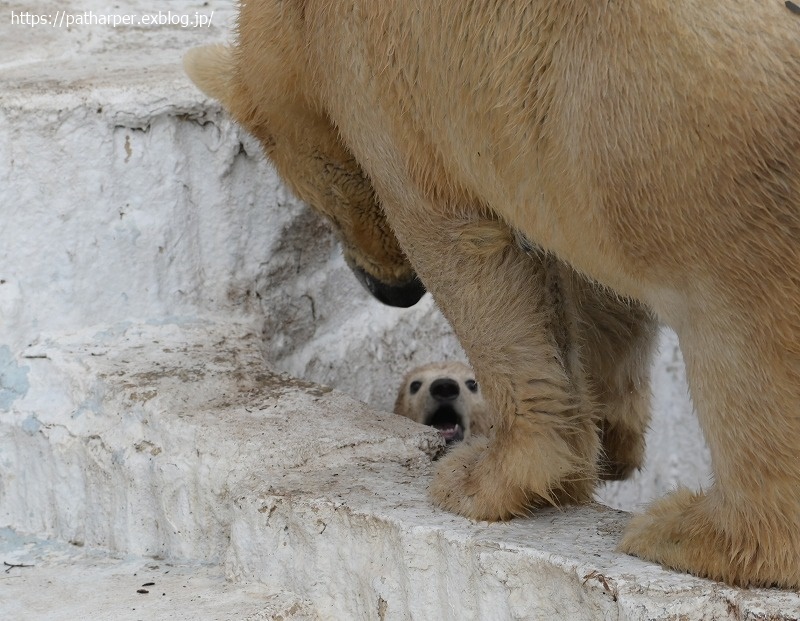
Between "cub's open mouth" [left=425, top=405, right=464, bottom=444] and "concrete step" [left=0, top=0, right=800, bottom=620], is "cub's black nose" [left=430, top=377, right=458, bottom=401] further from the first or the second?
"concrete step" [left=0, top=0, right=800, bottom=620]

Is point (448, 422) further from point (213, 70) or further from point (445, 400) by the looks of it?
point (213, 70)

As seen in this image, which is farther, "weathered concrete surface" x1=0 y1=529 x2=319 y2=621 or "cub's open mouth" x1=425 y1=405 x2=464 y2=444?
"cub's open mouth" x1=425 y1=405 x2=464 y2=444

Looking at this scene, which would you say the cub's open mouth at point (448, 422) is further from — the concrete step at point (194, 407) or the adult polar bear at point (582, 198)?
the adult polar bear at point (582, 198)

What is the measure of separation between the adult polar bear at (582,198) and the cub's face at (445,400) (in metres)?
1.75

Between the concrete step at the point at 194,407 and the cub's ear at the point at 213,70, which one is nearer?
the concrete step at the point at 194,407

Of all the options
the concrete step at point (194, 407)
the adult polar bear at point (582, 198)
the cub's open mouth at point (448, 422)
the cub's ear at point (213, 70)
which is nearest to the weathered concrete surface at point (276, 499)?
the concrete step at point (194, 407)

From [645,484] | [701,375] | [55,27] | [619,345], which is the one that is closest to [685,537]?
[701,375]

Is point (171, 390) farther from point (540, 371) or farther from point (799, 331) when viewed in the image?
point (799, 331)

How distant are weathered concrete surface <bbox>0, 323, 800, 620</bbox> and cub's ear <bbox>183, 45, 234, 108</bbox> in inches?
33.5

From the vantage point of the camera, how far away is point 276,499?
104 inches

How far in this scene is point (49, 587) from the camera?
282 cm

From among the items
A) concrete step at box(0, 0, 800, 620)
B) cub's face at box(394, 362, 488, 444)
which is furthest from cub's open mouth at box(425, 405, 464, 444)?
concrete step at box(0, 0, 800, 620)

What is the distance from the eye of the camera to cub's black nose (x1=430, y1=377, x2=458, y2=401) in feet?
14.7

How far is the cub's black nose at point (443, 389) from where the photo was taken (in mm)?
4492
